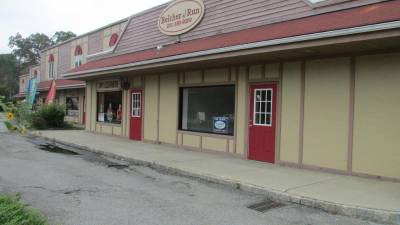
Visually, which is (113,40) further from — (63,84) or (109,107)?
(63,84)

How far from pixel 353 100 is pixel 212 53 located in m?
3.86

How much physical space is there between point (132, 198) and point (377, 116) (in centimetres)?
544

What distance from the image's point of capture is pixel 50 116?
75.6ft

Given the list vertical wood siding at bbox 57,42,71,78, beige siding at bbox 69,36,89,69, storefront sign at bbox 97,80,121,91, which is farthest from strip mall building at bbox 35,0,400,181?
vertical wood siding at bbox 57,42,71,78

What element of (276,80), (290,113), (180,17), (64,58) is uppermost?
(64,58)

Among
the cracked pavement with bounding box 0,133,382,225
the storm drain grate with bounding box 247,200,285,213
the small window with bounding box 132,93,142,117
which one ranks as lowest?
the storm drain grate with bounding box 247,200,285,213

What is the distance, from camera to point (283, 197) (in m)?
7.01

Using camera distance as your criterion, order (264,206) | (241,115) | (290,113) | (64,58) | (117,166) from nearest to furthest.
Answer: (264,206) → (290,113) → (117,166) → (241,115) → (64,58)

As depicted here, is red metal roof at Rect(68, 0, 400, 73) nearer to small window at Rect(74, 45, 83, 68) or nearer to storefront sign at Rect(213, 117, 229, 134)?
storefront sign at Rect(213, 117, 229, 134)

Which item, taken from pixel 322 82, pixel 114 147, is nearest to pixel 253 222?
pixel 322 82

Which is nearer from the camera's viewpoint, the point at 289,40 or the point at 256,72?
the point at 289,40

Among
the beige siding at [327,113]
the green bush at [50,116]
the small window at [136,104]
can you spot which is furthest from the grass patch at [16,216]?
the green bush at [50,116]

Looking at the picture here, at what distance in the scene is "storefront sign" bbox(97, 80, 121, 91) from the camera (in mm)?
17842

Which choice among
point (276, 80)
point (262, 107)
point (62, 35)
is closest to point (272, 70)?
point (276, 80)
